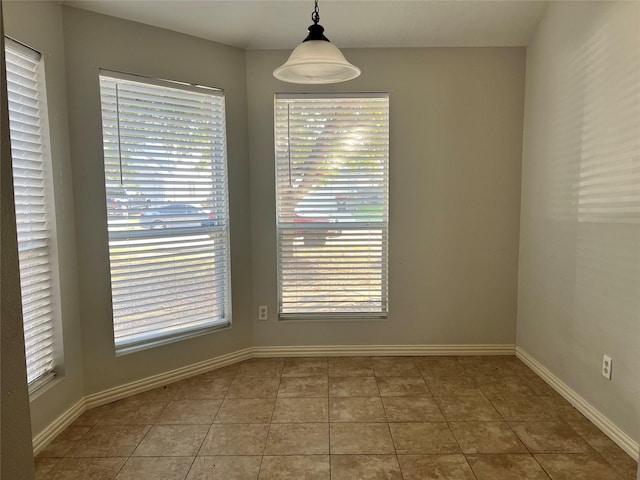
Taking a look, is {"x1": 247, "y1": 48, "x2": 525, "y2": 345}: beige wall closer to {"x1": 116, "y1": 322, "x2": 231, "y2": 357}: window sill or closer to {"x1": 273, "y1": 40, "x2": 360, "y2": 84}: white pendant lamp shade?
{"x1": 116, "y1": 322, "x2": 231, "y2": 357}: window sill

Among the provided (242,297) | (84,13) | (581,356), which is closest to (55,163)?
(84,13)

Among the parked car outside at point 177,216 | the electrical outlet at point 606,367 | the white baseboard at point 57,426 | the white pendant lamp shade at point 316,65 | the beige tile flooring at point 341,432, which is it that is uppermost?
the white pendant lamp shade at point 316,65

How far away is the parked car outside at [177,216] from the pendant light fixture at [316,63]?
131cm

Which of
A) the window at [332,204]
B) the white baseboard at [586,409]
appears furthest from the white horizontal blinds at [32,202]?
the white baseboard at [586,409]

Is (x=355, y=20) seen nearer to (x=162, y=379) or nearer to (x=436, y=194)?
(x=436, y=194)

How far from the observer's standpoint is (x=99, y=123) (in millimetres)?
2443

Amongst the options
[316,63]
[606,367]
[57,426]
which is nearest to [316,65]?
[316,63]

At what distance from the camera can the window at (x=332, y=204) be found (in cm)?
311

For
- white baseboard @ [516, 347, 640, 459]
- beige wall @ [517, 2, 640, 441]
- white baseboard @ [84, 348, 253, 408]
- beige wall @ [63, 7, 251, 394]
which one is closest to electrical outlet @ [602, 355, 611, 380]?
beige wall @ [517, 2, 640, 441]

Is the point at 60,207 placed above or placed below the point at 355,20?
below

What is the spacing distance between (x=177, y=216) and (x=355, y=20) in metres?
1.88

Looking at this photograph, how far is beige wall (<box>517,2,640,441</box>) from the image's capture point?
6.67ft

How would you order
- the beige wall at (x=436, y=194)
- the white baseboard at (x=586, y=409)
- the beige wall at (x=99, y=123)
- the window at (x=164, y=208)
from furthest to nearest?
the beige wall at (x=436, y=194)
the window at (x=164, y=208)
the beige wall at (x=99, y=123)
the white baseboard at (x=586, y=409)

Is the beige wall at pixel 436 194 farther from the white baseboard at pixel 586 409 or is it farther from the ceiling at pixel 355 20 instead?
the white baseboard at pixel 586 409
